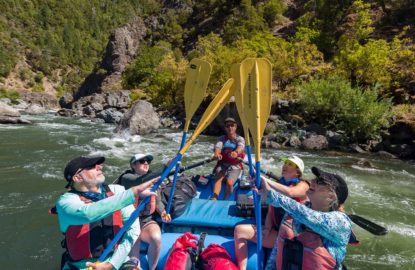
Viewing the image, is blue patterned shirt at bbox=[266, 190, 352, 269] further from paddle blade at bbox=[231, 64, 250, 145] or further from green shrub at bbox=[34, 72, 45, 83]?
green shrub at bbox=[34, 72, 45, 83]

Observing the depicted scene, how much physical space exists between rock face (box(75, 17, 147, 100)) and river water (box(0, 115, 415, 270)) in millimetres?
27952

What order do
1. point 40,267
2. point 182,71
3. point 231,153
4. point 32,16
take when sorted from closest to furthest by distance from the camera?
point 40,267
point 231,153
point 182,71
point 32,16

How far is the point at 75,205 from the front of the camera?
2.04 meters

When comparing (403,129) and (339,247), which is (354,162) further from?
(339,247)

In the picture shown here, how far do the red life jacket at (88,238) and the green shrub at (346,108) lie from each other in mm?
12839

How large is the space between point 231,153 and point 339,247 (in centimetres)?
289

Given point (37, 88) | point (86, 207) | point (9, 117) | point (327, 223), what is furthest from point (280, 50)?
point (37, 88)

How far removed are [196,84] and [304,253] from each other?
8.46ft

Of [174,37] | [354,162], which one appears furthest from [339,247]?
[174,37]

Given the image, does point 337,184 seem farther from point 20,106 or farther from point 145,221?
point 20,106

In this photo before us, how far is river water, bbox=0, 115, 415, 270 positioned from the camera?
14.9ft

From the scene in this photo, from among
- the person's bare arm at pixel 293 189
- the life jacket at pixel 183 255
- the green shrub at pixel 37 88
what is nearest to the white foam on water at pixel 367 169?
the person's bare arm at pixel 293 189

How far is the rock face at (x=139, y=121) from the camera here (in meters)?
16.3

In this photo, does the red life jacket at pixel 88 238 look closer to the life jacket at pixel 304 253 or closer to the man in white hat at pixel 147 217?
the man in white hat at pixel 147 217
